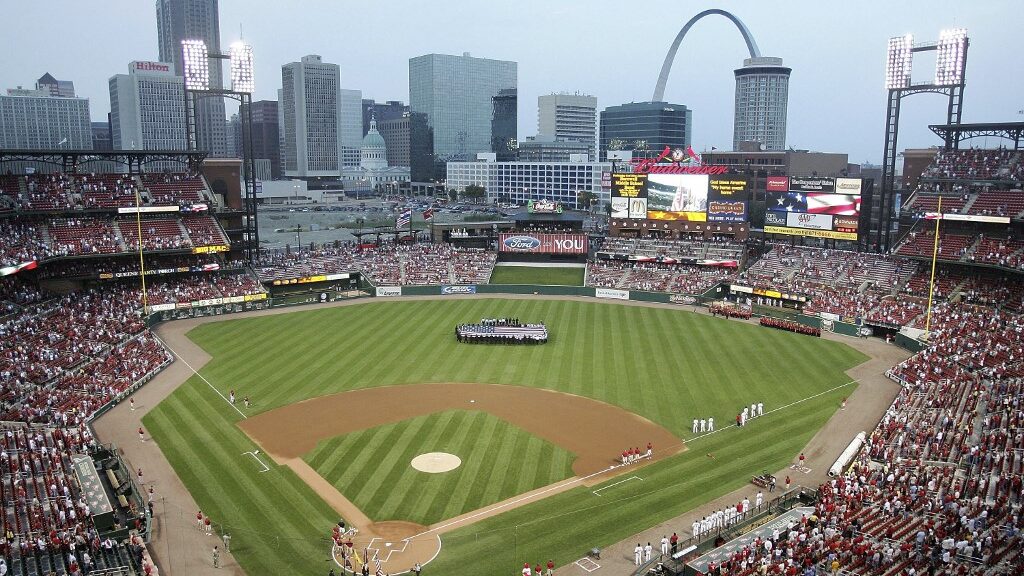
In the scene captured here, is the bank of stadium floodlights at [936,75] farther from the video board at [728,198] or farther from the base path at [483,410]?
the base path at [483,410]

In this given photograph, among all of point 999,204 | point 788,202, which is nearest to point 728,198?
point 788,202

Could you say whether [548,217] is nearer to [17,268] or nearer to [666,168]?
[666,168]

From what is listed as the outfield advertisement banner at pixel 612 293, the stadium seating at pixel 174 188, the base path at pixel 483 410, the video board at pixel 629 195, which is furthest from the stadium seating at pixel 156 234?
the video board at pixel 629 195

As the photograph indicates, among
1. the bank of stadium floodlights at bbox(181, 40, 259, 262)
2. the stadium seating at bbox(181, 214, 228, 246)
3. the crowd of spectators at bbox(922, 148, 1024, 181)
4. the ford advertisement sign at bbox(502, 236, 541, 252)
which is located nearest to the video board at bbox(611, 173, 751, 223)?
the ford advertisement sign at bbox(502, 236, 541, 252)

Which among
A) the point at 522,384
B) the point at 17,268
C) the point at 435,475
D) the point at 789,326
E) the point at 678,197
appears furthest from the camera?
the point at 678,197

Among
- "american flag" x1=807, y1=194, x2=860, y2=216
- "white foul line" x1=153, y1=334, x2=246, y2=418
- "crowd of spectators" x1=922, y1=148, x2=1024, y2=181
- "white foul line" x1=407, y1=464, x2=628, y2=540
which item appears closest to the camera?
"white foul line" x1=407, y1=464, x2=628, y2=540

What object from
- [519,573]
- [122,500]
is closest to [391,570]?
[519,573]

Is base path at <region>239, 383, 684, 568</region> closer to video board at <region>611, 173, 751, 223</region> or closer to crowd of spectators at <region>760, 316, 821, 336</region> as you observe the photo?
crowd of spectators at <region>760, 316, 821, 336</region>
